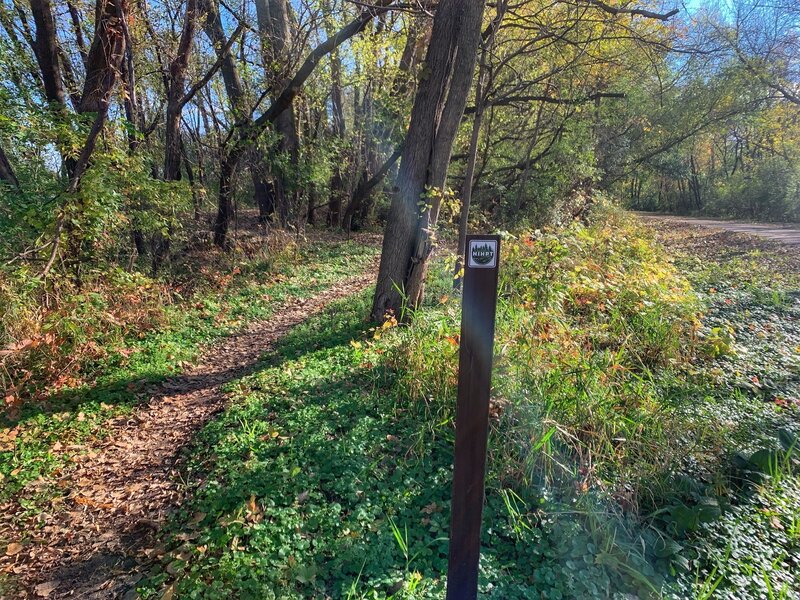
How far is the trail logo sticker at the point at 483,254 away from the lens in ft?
5.76

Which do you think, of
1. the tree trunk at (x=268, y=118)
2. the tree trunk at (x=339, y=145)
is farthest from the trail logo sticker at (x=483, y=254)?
the tree trunk at (x=339, y=145)

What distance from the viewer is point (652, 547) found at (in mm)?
2686

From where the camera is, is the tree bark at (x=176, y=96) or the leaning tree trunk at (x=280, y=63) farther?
the leaning tree trunk at (x=280, y=63)

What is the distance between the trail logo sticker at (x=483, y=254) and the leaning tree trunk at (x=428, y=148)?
383cm

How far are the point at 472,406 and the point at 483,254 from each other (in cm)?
67

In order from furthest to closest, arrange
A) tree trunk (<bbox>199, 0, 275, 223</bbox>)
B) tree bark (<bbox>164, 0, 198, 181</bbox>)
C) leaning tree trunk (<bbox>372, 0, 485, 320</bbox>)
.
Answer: tree trunk (<bbox>199, 0, 275, 223</bbox>) → tree bark (<bbox>164, 0, 198, 181</bbox>) → leaning tree trunk (<bbox>372, 0, 485, 320</bbox>)

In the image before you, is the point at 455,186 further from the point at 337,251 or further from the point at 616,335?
the point at 616,335

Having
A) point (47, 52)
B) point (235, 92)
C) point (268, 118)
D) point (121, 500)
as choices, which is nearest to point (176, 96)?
point (47, 52)

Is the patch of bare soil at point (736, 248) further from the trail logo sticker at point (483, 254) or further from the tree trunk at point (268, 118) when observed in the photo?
the trail logo sticker at point (483, 254)

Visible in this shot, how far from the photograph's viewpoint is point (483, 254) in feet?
5.78

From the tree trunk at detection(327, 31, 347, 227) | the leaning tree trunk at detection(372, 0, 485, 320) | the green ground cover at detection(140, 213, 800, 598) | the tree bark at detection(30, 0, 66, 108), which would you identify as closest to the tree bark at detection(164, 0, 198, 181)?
the tree bark at detection(30, 0, 66, 108)

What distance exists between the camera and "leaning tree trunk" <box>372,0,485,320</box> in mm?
5426

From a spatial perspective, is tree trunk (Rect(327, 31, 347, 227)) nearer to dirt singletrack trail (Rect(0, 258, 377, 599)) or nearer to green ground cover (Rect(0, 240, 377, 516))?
green ground cover (Rect(0, 240, 377, 516))

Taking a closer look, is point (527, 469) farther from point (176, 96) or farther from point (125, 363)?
point (176, 96)
